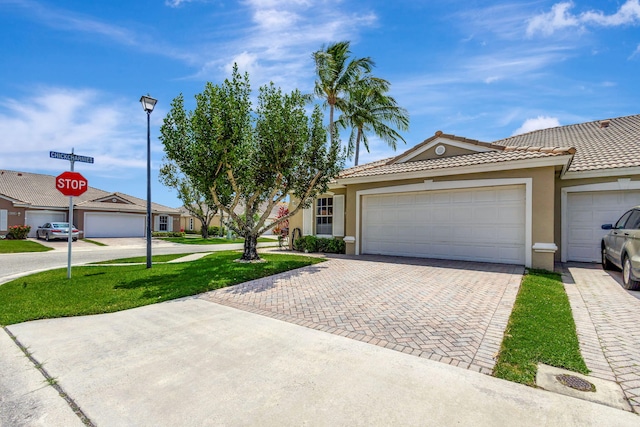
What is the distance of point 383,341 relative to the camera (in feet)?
13.1

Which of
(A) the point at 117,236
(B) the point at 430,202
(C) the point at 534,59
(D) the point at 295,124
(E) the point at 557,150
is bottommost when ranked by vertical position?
(A) the point at 117,236

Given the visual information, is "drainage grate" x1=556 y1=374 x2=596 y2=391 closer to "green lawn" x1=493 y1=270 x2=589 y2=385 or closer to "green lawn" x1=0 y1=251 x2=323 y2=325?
"green lawn" x1=493 y1=270 x2=589 y2=385

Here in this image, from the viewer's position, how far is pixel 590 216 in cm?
1022

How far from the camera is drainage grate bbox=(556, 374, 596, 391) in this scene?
289cm

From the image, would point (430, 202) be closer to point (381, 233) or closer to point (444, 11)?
point (381, 233)

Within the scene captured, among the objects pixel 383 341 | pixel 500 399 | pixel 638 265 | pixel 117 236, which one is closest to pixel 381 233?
pixel 638 265

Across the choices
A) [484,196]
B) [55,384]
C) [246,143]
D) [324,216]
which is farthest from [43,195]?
[484,196]

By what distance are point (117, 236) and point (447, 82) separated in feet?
101

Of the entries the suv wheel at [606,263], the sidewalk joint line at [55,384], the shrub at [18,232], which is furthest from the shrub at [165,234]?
the suv wheel at [606,263]

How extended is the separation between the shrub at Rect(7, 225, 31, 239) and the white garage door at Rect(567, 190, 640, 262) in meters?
34.5

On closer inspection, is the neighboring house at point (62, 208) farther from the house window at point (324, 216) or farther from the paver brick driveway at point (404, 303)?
the paver brick driveway at point (404, 303)

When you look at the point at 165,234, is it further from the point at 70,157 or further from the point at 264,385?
the point at 264,385

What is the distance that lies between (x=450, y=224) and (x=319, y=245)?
5.85 m

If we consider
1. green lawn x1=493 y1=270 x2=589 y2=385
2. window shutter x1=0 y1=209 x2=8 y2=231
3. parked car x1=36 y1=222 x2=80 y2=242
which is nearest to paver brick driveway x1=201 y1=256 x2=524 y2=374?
green lawn x1=493 y1=270 x2=589 y2=385
